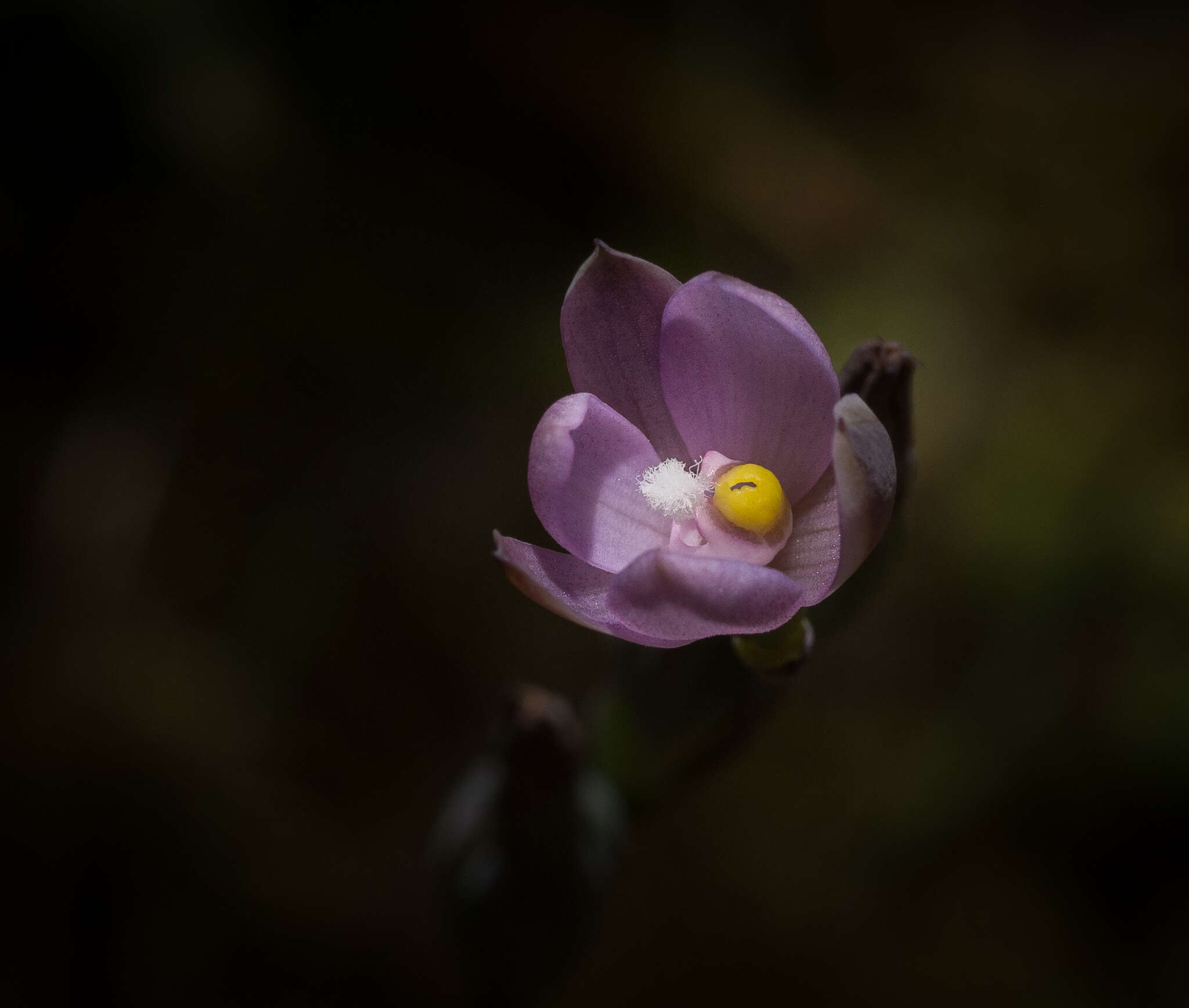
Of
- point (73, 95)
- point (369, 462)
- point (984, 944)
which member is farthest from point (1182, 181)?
point (73, 95)

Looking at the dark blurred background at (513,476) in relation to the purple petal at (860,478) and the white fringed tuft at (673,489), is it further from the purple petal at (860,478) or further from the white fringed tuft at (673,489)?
the purple petal at (860,478)

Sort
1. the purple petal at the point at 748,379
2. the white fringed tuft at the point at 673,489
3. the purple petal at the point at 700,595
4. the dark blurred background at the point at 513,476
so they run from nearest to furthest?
the purple petal at the point at 700,595 < the purple petal at the point at 748,379 < the white fringed tuft at the point at 673,489 < the dark blurred background at the point at 513,476

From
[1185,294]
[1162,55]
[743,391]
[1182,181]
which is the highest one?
[1162,55]

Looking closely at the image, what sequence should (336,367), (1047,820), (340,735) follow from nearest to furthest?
(1047,820)
(340,735)
(336,367)

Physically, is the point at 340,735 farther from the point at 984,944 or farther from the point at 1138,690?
the point at 1138,690

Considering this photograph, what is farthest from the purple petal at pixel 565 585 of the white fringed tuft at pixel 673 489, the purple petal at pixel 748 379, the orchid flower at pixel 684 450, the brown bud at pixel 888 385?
the brown bud at pixel 888 385

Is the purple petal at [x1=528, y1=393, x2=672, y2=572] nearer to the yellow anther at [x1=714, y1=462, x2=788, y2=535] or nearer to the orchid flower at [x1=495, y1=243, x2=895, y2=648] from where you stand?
the orchid flower at [x1=495, y1=243, x2=895, y2=648]

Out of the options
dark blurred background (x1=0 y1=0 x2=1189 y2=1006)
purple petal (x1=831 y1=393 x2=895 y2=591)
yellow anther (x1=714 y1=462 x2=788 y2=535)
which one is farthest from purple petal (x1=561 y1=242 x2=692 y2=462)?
dark blurred background (x1=0 y1=0 x2=1189 y2=1006)
